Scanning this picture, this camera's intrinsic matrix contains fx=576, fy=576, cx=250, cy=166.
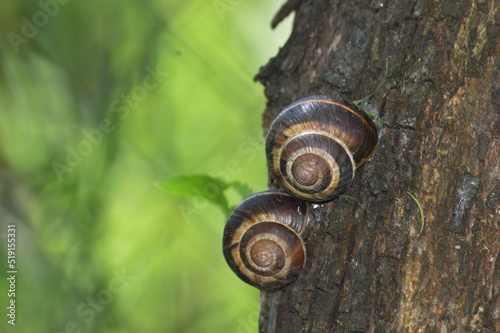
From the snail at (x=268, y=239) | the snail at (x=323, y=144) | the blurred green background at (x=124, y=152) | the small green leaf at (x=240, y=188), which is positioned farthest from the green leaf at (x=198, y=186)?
the blurred green background at (x=124, y=152)

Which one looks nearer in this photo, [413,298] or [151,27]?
[413,298]

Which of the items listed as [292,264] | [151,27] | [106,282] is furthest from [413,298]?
[151,27]

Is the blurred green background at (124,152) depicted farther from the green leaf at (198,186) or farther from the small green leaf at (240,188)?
the small green leaf at (240,188)

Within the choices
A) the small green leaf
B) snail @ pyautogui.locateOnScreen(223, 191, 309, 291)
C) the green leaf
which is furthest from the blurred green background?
snail @ pyautogui.locateOnScreen(223, 191, 309, 291)

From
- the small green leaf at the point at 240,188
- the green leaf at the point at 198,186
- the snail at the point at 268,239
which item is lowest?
the snail at the point at 268,239

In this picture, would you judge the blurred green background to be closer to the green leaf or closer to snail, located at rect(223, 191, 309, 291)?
the green leaf

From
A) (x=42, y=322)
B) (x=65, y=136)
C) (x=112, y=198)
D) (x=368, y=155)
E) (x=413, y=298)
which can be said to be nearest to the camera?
(x=413, y=298)

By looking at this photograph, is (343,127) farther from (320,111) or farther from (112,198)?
(112,198)

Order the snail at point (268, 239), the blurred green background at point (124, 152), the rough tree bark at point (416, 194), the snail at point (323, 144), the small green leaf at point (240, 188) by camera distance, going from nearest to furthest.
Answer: the rough tree bark at point (416, 194) → the snail at point (323, 144) → the snail at point (268, 239) → the small green leaf at point (240, 188) → the blurred green background at point (124, 152)
